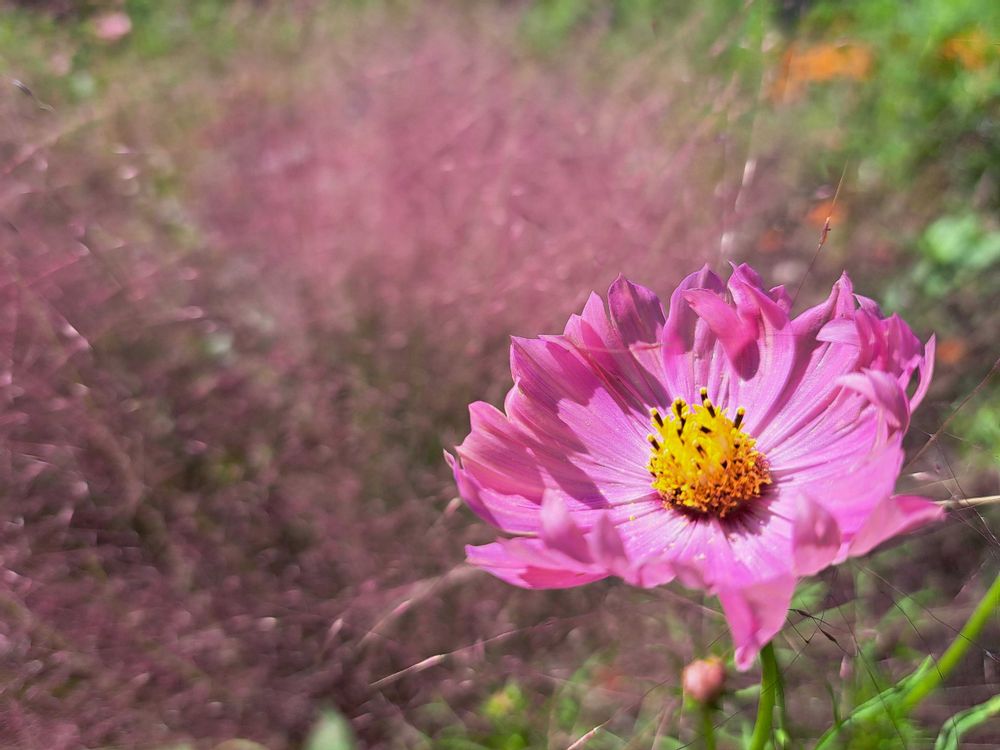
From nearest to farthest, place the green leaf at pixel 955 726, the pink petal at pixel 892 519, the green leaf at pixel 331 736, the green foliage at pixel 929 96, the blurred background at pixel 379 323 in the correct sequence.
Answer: the pink petal at pixel 892 519
the green leaf at pixel 955 726
the green leaf at pixel 331 736
the blurred background at pixel 379 323
the green foliage at pixel 929 96

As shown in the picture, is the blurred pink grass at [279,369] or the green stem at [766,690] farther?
the blurred pink grass at [279,369]

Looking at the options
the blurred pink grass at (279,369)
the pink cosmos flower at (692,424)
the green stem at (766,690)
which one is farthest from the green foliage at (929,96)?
the green stem at (766,690)

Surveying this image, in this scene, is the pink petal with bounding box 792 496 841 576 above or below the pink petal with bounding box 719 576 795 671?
above

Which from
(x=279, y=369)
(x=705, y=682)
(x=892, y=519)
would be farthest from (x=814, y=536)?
(x=279, y=369)

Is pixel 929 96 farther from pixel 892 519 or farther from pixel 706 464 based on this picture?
pixel 892 519

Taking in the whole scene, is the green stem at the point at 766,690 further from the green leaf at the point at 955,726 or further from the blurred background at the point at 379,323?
the blurred background at the point at 379,323

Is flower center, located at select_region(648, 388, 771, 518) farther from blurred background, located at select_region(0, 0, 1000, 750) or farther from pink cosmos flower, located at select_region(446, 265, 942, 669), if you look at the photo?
blurred background, located at select_region(0, 0, 1000, 750)

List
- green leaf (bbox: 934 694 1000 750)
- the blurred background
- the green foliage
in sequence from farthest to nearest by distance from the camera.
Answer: the green foliage
the blurred background
green leaf (bbox: 934 694 1000 750)

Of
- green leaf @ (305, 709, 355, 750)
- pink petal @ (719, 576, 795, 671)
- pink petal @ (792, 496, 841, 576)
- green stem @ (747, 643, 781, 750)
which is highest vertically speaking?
pink petal @ (792, 496, 841, 576)

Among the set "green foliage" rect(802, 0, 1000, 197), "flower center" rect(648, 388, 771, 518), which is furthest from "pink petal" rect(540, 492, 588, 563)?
"green foliage" rect(802, 0, 1000, 197)

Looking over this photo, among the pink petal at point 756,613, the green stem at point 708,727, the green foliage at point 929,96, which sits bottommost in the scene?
the green stem at point 708,727
